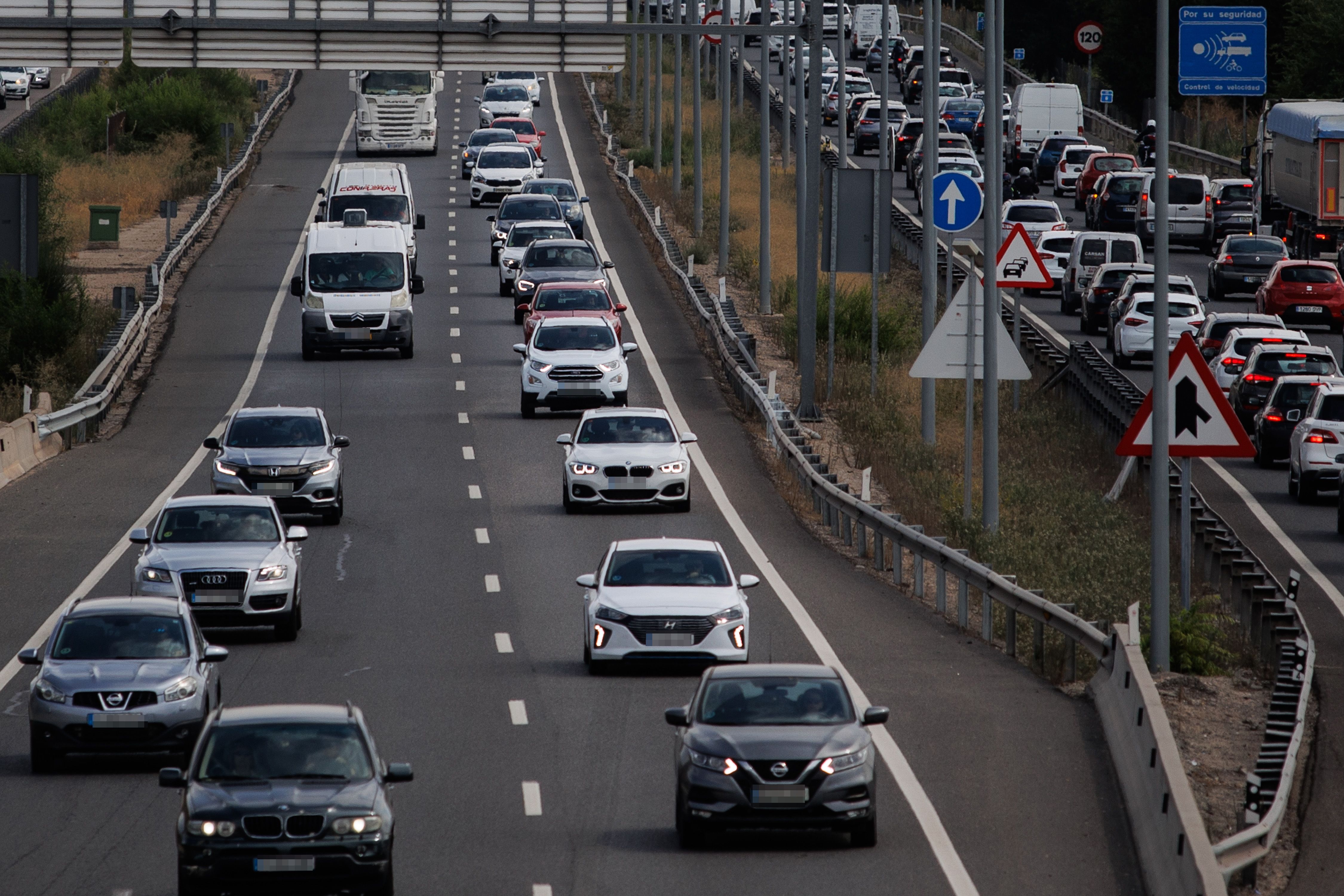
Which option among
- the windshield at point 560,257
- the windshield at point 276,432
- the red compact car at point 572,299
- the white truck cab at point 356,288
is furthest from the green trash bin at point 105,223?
the windshield at point 276,432

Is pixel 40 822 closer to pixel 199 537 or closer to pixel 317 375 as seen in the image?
pixel 199 537

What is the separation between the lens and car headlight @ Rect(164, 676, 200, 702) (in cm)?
1728

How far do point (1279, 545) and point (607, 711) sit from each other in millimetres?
13377

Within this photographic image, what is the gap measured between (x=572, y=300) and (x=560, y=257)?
6.53m

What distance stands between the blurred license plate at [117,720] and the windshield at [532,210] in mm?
42537

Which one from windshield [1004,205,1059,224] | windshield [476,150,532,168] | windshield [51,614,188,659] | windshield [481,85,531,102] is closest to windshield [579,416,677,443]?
windshield [51,614,188,659]

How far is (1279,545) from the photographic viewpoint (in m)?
29.9

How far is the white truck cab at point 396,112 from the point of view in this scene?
7944 cm

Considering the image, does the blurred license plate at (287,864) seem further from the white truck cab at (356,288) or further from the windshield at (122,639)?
the white truck cab at (356,288)

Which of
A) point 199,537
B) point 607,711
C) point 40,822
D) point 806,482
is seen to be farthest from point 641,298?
point 40,822

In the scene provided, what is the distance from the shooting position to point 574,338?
130ft

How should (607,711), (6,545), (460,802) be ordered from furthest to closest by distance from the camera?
(6,545), (607,711), (460,802)

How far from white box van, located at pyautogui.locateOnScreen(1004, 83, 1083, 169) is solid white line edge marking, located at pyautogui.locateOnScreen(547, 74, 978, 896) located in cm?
3816

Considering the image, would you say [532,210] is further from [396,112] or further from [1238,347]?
[396,112]
